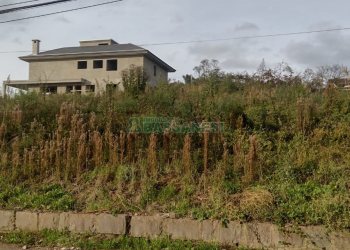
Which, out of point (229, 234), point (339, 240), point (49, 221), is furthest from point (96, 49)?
point (339, 240)

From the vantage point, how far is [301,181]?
663 centimetres

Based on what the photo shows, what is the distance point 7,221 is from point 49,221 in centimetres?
81

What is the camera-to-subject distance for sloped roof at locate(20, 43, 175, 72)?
1441 inches

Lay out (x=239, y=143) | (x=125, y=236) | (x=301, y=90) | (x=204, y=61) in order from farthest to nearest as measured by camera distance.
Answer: (x=204, y=61) < (x=301, y=90) < (x=239, y=143) < (x=125, y=236)

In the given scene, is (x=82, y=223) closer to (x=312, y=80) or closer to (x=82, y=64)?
(x=312, y=80)

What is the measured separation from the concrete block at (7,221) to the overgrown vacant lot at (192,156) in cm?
26

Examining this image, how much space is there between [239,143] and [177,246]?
2.48 m

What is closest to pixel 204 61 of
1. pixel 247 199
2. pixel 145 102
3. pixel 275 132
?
pixel 145 102

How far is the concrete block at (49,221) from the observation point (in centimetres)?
668

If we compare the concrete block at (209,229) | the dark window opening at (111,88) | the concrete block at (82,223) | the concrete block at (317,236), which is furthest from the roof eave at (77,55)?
the concrete block at (317,236)

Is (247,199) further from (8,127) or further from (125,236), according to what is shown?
(8,127)

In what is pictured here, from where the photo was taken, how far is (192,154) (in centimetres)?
753

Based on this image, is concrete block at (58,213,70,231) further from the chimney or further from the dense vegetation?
the chimney

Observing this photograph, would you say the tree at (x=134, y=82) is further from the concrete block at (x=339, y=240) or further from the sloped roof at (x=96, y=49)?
the sloped roof at (x=96, y=49)
